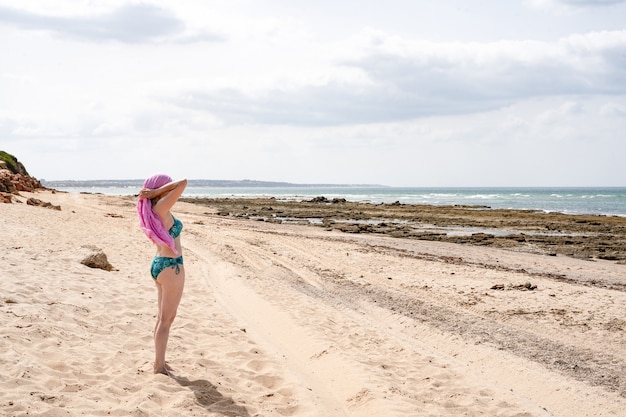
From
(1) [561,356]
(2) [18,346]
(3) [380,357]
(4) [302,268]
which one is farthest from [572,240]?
(2) [18,346]

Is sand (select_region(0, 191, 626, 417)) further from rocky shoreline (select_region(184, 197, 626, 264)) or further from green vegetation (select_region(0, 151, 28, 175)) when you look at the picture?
green vegetation (select_region(0, 151, 28, 175))

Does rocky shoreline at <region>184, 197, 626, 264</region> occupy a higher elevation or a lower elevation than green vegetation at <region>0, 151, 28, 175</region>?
lower

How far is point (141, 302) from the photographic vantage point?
932 cm

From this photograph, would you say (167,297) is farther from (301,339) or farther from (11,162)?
(11,162)

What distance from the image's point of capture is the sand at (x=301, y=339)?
18.5 ft

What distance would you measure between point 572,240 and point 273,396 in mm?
23618

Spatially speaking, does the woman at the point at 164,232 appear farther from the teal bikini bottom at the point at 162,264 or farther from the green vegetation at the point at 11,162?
the green vegetation at the point at 11,162

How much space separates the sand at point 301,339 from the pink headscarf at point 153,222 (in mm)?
1491

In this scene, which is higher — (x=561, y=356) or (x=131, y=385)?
(x=131, y=385)

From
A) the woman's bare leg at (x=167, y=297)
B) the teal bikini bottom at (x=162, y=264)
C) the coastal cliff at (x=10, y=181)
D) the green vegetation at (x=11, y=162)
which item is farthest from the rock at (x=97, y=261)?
the green vegetation at (x=11, y=162)

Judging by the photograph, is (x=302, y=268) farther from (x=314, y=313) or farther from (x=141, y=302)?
(x=141, y=302)

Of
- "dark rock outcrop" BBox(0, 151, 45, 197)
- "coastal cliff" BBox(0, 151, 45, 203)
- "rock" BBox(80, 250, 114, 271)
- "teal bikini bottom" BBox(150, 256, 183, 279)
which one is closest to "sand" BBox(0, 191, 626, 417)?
"rock" BBox(80, 250, 114, 271)

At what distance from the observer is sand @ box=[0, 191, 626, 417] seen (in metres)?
5.64

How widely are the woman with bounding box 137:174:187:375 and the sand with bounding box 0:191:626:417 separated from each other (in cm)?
90
